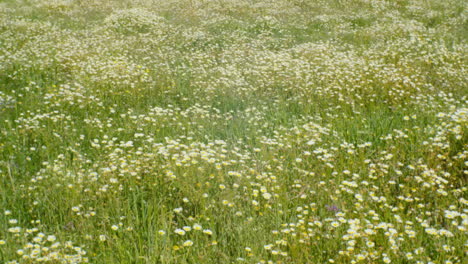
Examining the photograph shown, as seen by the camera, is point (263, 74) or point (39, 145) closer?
point (39, 145)

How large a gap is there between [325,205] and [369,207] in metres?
0.41

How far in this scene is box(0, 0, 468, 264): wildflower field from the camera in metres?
3.05

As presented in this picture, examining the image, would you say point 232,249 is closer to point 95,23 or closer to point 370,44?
point 370,44

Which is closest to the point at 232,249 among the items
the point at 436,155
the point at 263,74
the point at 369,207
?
the point at 369,207

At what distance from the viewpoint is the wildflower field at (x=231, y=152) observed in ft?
10.0

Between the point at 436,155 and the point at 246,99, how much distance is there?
351cm

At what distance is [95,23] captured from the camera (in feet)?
46.0

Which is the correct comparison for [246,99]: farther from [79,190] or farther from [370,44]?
[370,44]

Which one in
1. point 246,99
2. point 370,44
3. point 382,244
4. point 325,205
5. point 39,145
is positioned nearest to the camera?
point 382,244

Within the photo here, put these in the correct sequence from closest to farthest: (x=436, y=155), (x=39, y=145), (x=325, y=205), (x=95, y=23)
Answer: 1. (x=325, y=205)
2. (x=436, y=155)
3. (x=39, y=145)
4. (x=95, y=23)

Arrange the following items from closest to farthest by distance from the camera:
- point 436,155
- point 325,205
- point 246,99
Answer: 1. point 325,205
2. point 436,155
3. point 246,99

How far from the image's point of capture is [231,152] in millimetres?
4773

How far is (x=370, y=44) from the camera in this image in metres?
11.0

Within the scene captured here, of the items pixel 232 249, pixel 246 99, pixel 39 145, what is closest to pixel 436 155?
pixel 232 249
